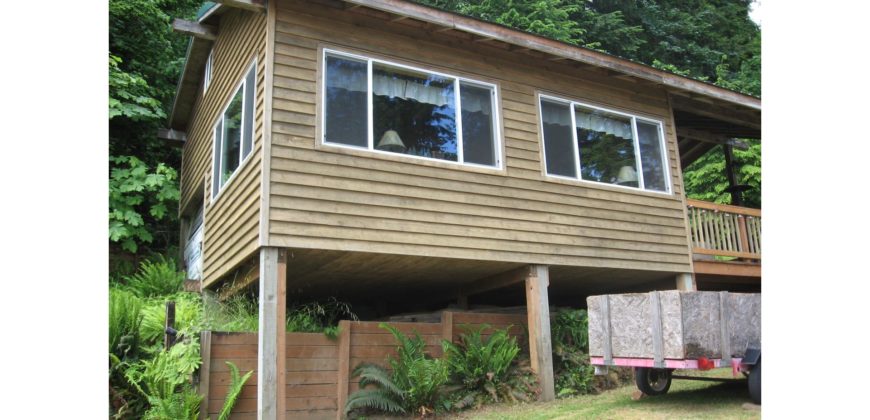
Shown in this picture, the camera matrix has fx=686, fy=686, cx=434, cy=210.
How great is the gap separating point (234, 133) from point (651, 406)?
6288 millimetres

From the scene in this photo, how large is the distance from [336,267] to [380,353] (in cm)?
127

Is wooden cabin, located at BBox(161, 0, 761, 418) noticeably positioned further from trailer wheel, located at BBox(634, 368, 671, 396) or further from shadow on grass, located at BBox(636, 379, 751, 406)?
shadow on grass, located at BBox(636, 379, 751, 406)

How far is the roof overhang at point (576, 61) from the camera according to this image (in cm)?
837

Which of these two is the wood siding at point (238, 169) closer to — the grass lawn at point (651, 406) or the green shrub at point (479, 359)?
the green shrub at point (479, 359)

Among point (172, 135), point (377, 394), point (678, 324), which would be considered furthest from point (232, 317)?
point (172, 135)

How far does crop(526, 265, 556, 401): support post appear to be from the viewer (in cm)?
873

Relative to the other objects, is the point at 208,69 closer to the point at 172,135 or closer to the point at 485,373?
the point at 172,135

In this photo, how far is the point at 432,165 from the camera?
8477mm

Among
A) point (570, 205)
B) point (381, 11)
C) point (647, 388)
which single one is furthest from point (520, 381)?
point (381, 11)

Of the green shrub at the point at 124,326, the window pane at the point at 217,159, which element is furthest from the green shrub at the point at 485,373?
the window pane at the point at 217,159

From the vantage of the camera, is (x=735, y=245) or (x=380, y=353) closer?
(x=380, y=353)
